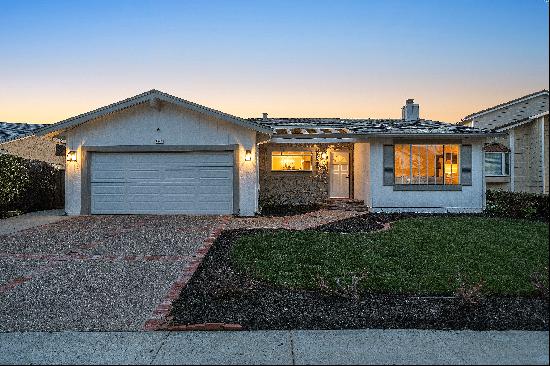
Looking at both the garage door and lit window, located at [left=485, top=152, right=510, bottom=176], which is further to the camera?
lit window, located at [left=485, top=152, right=510, bottom=176]

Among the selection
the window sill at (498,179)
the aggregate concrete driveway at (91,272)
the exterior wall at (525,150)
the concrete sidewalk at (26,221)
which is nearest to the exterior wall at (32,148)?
the concrete sidewalk at (26,221)

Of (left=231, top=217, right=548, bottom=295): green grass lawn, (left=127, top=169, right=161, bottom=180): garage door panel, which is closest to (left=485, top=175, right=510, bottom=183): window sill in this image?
(left=231, top=217, right=548, bottom=295): green grass lawn

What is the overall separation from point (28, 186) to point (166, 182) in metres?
5.70

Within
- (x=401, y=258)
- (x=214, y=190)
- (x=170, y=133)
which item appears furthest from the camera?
(x=214, y=190)

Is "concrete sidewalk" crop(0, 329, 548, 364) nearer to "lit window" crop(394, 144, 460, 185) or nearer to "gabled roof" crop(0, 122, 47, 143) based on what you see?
"lit window" crop(394, 144, 460, 185)

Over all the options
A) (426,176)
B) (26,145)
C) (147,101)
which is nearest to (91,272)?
(147,101)

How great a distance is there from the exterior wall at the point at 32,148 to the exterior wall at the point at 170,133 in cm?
790

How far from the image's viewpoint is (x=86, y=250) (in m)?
9.13

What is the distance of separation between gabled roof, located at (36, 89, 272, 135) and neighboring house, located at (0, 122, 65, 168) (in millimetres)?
6520

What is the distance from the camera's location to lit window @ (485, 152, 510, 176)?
21094 mm

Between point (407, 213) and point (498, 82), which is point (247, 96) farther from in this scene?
point (498, 82)

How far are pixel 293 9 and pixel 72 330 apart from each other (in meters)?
5.54

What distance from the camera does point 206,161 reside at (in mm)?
15055

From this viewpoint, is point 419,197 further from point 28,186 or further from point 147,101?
point 28,186
